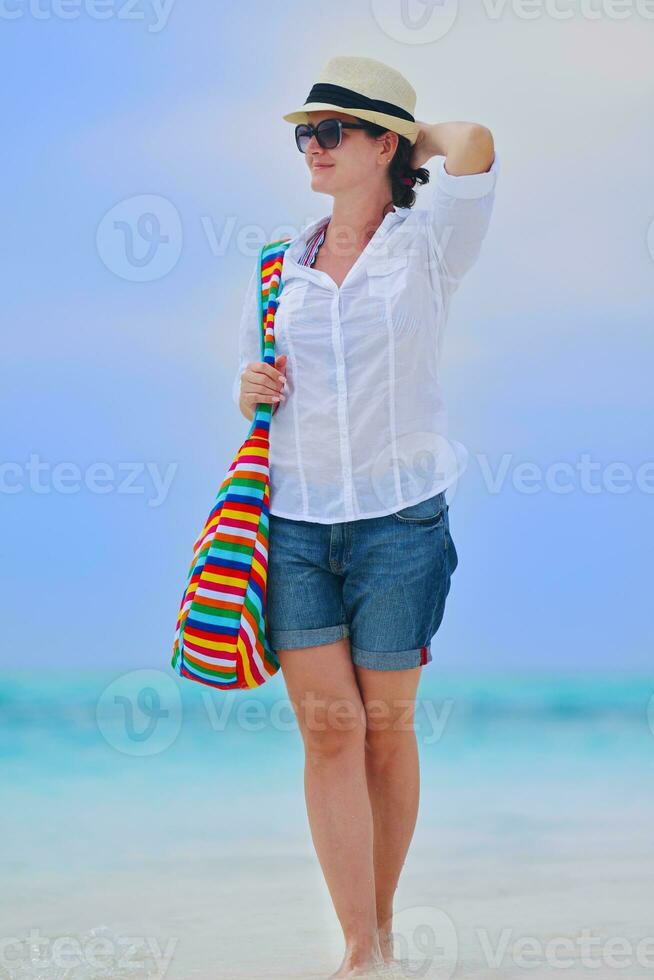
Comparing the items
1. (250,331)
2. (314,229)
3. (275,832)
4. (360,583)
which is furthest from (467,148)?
(275,832)

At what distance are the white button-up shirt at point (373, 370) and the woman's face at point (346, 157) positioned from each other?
0.10 m

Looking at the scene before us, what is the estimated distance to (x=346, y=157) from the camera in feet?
6.64

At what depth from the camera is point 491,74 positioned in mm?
5293

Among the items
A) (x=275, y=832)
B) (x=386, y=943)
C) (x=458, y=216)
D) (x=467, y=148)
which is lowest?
(x=275, y=832)

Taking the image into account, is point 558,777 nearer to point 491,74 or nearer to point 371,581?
point 371,581

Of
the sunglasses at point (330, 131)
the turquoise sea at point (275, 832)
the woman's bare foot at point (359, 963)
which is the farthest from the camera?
the turquoise sea at point (275, 832)

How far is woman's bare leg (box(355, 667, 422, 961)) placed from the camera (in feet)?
6.74

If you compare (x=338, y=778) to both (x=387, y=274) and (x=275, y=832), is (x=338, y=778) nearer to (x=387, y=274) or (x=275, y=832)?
(x=387, y=274)

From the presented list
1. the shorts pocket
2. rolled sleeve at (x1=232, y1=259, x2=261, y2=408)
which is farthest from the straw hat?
the shorts pocket

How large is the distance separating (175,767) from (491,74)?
10.3 ft

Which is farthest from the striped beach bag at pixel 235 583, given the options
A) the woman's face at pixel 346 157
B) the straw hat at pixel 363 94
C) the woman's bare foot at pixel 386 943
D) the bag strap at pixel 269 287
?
the woman's bare foot at pixel 386 943

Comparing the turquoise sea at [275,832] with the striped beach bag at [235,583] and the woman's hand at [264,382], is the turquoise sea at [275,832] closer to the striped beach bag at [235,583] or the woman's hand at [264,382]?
the striped beach bag at [235,583]

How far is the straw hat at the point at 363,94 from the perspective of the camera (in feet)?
6.59

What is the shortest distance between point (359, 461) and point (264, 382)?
0.20 m
